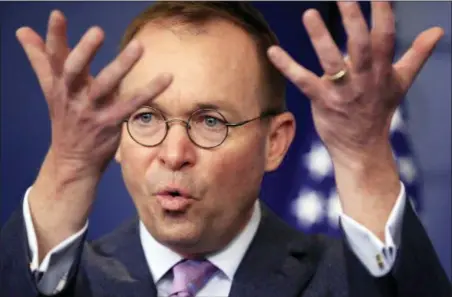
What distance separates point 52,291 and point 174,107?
1.07 feet

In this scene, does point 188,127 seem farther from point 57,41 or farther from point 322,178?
point 322,178

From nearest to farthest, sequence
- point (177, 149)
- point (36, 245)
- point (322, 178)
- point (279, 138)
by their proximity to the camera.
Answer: point (36, 245) → point (177, 149) → point (279, 138) → point (322, 178)

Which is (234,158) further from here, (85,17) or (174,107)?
(85,17)

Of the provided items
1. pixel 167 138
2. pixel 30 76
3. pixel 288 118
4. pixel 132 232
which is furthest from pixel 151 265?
pixel 30 76

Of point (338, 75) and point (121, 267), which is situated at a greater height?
point (338, 75)

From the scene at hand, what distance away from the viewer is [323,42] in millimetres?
857

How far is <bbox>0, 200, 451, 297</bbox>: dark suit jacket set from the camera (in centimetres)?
96

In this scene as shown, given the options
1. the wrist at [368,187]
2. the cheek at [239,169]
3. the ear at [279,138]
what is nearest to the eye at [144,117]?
the cheek at [239,169]

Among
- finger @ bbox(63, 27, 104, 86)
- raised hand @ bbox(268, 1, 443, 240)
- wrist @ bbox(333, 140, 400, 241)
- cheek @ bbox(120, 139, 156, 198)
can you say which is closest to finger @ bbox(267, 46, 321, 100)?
raised hand @ bbox(268, 1, 443, 240)

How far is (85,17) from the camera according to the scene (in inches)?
55.7

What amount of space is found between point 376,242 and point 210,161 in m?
0.30

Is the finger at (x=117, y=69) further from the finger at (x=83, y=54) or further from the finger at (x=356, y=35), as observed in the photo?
the finger at (x=356, y=35)

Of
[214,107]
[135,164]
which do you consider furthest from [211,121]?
[135,164]

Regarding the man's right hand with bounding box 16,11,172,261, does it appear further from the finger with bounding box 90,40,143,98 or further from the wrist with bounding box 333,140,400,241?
the wrist with bounding box 333,140,400,241
